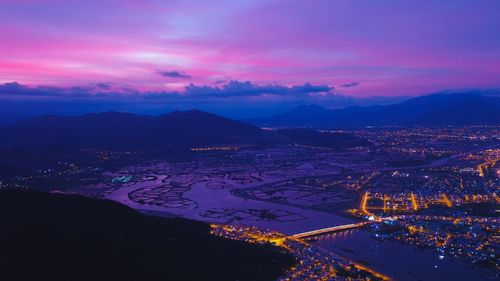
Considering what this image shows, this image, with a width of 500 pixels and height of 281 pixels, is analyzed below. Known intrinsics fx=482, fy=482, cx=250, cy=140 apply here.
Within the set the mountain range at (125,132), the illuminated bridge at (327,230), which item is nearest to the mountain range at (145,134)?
the mountain range at (125,132)

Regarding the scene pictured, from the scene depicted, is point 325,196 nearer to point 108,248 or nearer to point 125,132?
point 108,248

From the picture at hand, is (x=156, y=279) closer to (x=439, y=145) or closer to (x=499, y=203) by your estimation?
(x=499, y=203)

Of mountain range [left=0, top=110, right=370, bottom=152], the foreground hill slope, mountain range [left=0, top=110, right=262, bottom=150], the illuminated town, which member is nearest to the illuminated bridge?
the illuminated town

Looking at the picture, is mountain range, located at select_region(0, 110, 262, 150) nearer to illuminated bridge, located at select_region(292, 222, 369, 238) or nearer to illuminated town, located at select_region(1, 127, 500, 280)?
illuminated town, located at select_region(1, 127, 500, 280)

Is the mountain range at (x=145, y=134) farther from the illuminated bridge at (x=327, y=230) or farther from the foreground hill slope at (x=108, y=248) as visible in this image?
the illuminated bridge at (x=327, y=230)

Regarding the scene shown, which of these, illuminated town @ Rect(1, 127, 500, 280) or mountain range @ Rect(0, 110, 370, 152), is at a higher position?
mountain range @ Rect(0, 110, 370, 152)

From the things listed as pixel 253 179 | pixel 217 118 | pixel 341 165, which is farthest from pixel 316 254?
pixel 217 118

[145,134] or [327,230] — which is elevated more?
[145,134]

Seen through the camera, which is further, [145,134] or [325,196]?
[145,134]

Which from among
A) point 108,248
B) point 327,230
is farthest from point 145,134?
point 108,248
